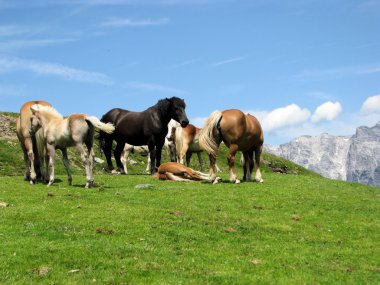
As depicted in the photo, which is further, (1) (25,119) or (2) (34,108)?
(1) (25,119)

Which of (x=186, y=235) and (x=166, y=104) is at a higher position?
(x=166, y=104)

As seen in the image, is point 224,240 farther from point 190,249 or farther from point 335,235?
point 335,235

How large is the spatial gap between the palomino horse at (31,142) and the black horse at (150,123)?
6.65 m

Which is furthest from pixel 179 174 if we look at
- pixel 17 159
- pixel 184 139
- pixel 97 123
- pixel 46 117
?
pixel 17 159

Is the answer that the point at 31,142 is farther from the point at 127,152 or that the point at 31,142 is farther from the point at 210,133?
the point at 127,152

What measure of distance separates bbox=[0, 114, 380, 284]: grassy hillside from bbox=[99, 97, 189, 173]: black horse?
19.9 ft

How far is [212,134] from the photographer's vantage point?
22641 millimetres

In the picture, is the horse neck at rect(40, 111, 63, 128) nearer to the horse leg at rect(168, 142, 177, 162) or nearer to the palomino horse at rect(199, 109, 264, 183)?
the palomino horse at rect(199, 109, 264, 183)

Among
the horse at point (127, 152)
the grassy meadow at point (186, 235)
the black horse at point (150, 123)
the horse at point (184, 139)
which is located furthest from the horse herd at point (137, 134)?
the horse at point (127, 152)

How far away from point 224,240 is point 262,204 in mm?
5446

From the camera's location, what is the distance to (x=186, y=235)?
13703mm

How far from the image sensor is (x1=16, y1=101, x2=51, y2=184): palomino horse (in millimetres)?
22484

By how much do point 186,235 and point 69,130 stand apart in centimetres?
907

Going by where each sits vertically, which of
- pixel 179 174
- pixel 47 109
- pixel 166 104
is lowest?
pixel 179 174
